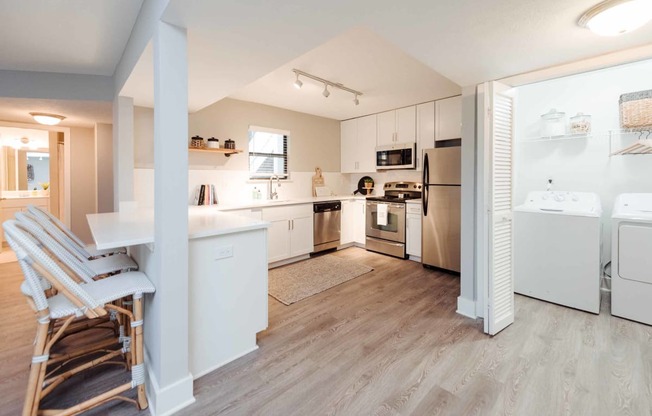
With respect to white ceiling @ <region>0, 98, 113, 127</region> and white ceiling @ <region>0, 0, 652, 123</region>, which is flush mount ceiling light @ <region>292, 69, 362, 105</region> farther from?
white ceiling @ <region>0, 98, 113, 127</region>

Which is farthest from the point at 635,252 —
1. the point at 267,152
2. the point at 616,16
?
the point at 267,152

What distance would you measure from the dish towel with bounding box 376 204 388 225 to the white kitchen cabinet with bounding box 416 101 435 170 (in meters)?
0.84

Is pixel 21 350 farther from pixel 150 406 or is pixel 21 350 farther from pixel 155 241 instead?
pixel 155 241

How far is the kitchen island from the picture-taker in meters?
1.78

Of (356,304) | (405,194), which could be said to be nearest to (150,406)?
(356,304)

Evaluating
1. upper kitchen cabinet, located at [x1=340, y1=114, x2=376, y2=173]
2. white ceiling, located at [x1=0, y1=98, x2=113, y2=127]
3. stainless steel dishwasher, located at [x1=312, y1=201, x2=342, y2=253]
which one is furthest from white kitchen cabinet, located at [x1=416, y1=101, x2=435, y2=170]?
white ceiling, located at [x1=0, y1=98, x2=113, y2=127]

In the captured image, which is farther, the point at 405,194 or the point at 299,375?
the point at 405,194

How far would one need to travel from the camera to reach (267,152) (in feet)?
15.3

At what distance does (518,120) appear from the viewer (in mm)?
3586

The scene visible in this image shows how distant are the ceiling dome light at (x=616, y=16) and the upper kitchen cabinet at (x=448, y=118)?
2.48 meters

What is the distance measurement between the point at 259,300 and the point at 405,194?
3315 millimetres

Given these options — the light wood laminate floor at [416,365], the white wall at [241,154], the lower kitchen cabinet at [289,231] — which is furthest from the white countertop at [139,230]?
the lower kitchen cabinet at [289,231]

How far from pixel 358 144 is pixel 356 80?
6.80 feet

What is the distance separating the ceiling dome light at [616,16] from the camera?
141cm
